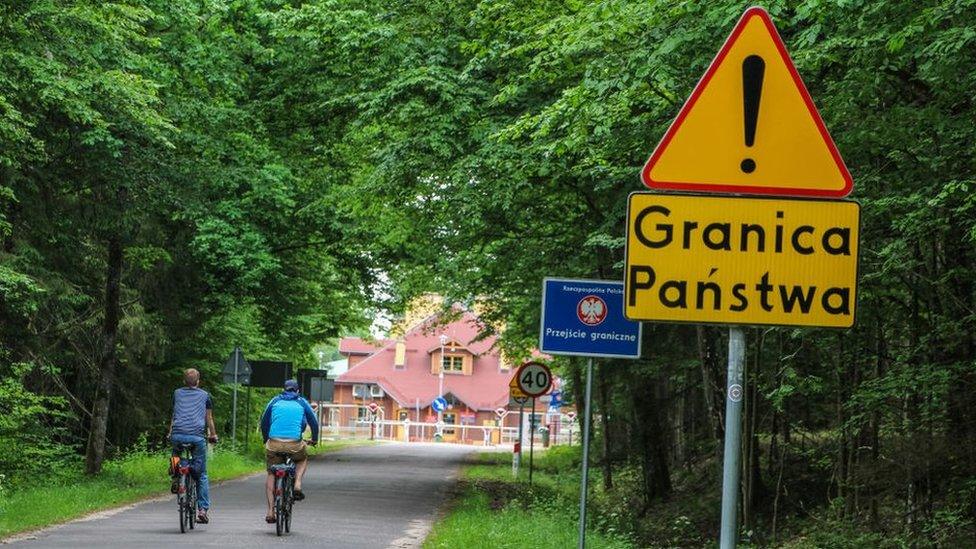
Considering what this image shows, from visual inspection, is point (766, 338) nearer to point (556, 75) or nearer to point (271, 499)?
point (556, 75)

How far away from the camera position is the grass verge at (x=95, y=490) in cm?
1777

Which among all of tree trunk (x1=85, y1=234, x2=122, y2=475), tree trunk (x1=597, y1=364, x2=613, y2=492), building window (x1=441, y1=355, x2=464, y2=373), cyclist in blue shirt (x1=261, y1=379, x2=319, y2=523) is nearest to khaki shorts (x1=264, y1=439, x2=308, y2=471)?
cyclist in blue shirt (x1=261, y1=379, x2=319, y2=523)

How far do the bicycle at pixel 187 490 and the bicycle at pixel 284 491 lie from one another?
97cm

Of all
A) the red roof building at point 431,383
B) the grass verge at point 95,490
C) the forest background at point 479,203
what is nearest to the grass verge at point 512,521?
the forest background at point 479,203

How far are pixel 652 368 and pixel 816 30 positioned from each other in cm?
1107

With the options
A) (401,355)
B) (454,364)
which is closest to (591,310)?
(454,364)

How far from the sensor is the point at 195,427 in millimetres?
16938

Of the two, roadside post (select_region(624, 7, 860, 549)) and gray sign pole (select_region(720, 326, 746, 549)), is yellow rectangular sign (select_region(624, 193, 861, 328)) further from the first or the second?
gray sign pole (select_region(720, 326, 746, 549))

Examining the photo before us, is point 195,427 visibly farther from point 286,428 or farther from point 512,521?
point 512,521

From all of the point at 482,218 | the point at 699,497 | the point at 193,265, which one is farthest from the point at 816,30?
the point at 193,265

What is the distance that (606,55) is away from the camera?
14320 millimetres

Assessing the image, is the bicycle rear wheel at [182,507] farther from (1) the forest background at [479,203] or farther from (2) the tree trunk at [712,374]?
(2) the tree trunk at [712,374]

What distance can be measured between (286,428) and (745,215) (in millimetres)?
12094

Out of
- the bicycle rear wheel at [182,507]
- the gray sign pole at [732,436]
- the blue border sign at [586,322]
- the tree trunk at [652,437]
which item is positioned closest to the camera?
the gray sign pole at [732,436]
